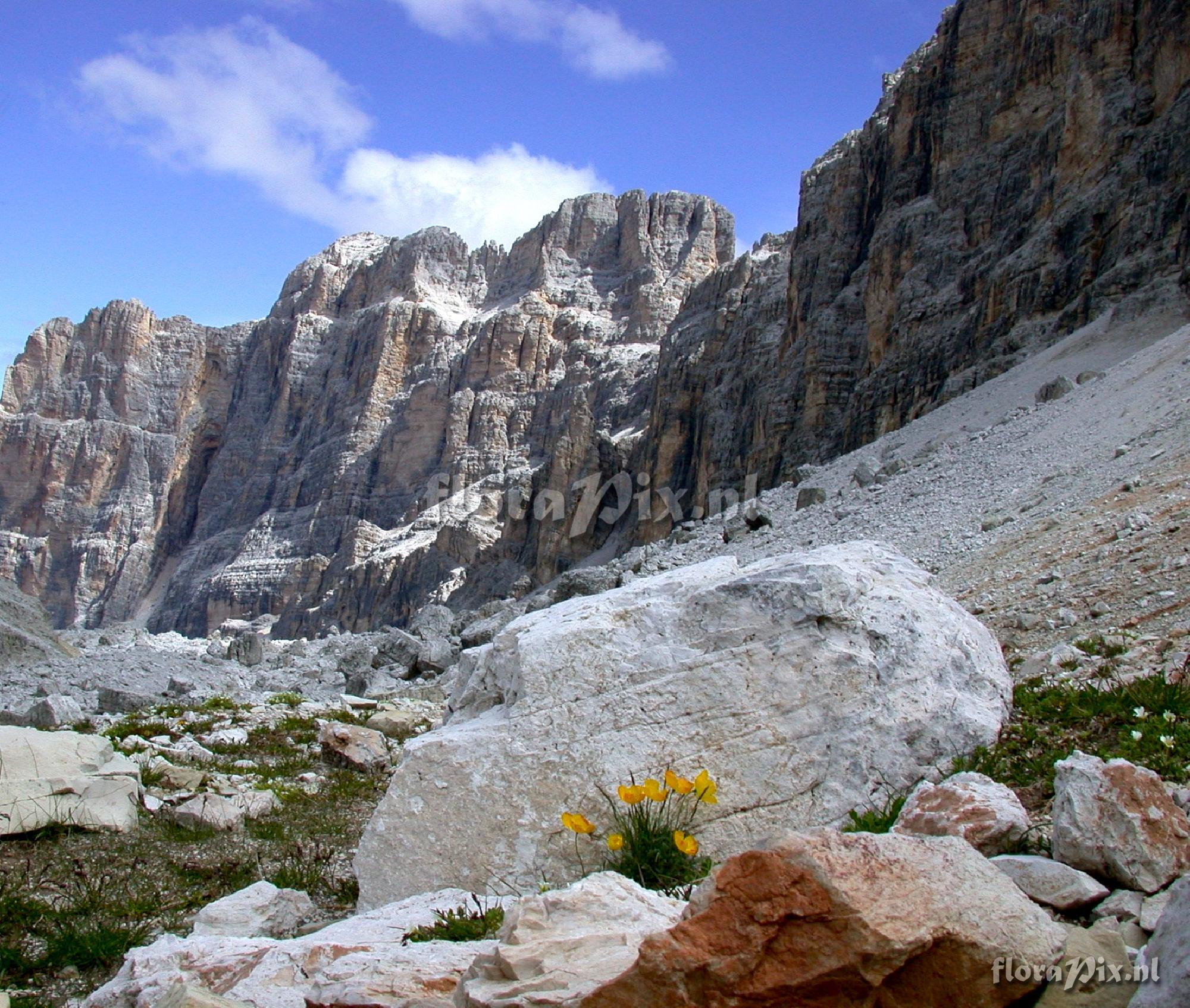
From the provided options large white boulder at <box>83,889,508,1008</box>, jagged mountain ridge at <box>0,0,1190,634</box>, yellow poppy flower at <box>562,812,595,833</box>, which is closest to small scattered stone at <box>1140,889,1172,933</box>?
yellow poppy flower at <box>562,812,595,833</box>

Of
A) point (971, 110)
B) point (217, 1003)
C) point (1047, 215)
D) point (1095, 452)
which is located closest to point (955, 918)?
point (217, 1003)

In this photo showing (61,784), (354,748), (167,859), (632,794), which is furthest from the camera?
(354,748)

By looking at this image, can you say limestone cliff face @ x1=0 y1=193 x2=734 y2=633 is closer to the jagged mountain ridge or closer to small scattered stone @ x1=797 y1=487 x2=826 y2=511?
the jagged mountain ridge

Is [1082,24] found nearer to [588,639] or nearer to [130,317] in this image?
[588,639]

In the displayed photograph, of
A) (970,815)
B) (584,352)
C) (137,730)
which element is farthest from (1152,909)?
(584,352)

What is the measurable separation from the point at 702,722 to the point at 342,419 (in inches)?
4533

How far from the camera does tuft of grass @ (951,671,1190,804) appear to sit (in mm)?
4203

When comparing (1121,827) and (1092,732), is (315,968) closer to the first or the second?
(1121,827)

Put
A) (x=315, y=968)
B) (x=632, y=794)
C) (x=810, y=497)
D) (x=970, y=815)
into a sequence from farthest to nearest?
(x=810, y=497) < (x=632, y=794) < (x=970, y=815) < (x=315, y=968)

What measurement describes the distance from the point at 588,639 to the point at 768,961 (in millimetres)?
2539

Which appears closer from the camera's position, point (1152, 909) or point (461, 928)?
point (1152, 909)

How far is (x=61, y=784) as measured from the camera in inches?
255

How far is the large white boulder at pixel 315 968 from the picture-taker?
3078 mm

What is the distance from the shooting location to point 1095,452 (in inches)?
606
